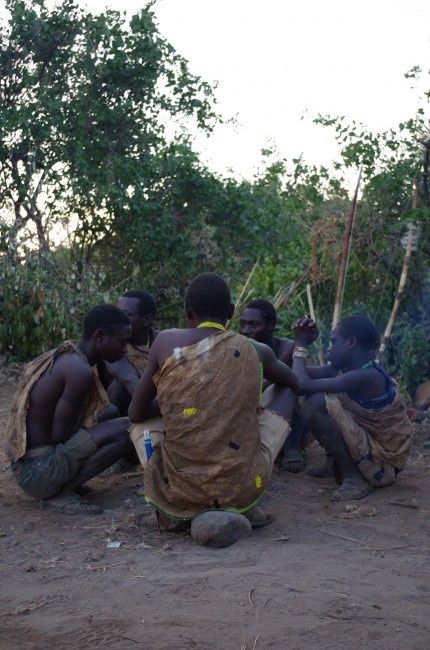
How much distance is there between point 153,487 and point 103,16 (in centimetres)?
764

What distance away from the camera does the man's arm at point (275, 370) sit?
14.9 feet

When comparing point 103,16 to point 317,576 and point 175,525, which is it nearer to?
point 175,525

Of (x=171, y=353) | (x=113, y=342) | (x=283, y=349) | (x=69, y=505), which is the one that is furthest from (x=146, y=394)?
(x=283, y=349)

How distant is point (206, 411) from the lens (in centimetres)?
427

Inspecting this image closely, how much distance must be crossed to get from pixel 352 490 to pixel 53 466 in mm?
1736

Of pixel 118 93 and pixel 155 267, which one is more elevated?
pixel 118 93

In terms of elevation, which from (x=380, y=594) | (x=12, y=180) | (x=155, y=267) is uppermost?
(x=12, y=180)

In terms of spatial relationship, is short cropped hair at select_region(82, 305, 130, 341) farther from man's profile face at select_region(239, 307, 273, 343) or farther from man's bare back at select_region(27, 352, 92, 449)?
man's profile face at select_region(239, 307, 273, 343)

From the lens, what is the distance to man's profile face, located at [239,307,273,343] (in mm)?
5781

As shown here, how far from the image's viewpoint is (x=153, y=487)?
443 centimetres

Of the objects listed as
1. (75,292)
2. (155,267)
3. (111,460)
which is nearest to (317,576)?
(111,460)

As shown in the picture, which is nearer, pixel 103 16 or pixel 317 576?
pixel 317 576

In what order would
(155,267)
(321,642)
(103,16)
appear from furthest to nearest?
(155,267) < (103,16) < (321,642)

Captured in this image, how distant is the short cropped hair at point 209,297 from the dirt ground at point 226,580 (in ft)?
3.69
